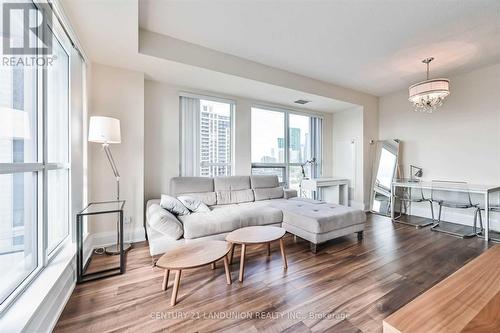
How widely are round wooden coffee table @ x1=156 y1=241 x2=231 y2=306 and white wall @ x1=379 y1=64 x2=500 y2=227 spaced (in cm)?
458

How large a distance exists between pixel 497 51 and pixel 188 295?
523cm

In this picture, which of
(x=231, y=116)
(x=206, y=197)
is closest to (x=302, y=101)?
(x=231, y=116)

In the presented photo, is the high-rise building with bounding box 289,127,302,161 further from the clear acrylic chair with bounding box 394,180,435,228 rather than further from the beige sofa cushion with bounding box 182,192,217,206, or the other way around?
the beige sofa cushion with bounding box 182,192,217,206

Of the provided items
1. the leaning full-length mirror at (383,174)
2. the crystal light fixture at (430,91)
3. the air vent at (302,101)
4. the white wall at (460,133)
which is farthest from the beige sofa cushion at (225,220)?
the white wall at (460,133)

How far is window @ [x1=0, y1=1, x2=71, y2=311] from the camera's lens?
129 cm

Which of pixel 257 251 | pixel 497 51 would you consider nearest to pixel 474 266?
pixel 257 251

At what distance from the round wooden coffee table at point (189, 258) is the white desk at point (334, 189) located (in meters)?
3.15

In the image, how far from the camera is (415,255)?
8.36 feet

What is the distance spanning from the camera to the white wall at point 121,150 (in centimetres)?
278

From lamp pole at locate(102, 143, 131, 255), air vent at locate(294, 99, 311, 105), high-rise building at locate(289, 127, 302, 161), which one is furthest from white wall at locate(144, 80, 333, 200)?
high-rise building at locate(289, 127, 302, 161)

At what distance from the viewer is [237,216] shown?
2773 mm

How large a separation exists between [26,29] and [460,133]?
6.07 metres

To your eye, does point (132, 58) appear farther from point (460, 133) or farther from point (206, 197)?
point (460, 133)

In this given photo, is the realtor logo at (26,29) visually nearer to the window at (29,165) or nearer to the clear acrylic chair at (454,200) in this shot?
the window at (29,165)
